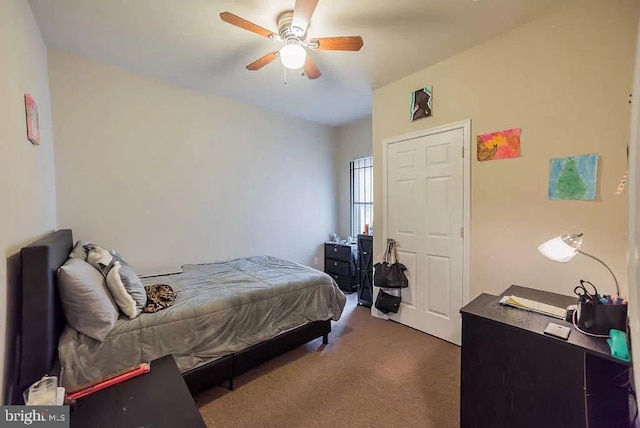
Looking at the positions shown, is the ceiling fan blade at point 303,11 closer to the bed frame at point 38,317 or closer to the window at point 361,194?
the bed frame at point 38,317

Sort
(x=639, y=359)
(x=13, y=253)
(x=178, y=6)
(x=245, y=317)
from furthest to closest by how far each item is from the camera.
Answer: (x=245, y=317), (x=178, y=6), (x=13, y=253), (x=639, y=359)

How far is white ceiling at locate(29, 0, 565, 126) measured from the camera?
188cm

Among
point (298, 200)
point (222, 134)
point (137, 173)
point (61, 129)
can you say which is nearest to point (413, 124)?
point (298, 200)

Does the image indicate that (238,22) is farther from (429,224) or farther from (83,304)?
(429,224)

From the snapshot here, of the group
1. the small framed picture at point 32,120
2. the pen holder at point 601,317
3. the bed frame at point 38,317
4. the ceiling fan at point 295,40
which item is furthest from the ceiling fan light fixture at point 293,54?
the pen holder at point 601,317

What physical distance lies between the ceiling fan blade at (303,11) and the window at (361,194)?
9.23 ft

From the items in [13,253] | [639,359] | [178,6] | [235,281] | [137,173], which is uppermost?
[178,6]

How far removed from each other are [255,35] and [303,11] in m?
0.73

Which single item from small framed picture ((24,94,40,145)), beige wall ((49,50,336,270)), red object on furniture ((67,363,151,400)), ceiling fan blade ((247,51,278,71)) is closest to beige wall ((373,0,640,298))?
ceiling fan blade ((247,51,278,71))

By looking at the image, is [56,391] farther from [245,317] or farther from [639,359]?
[639,359]

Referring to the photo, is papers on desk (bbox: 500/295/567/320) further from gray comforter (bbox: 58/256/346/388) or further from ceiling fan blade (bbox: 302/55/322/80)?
ceiling fan blade (bbox: 302/55/322/80)

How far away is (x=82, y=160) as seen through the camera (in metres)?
2.58

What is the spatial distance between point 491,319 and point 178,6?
8.93ft

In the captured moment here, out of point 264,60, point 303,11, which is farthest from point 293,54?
point 264,60
